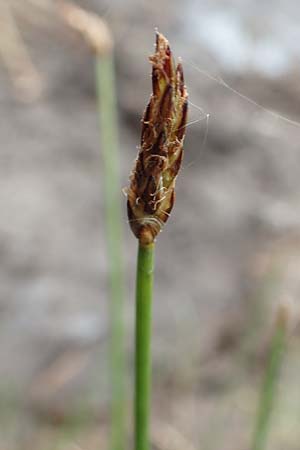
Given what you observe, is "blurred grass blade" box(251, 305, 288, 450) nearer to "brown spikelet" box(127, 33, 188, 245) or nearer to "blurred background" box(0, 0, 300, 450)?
"brown spikelet" box(127, 33, 188, 245)

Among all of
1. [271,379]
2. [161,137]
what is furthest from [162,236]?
[161,137]

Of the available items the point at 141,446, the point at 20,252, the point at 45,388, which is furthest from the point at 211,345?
the point at 141,446

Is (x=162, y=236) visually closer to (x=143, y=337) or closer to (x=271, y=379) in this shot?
(x=271, y=379)

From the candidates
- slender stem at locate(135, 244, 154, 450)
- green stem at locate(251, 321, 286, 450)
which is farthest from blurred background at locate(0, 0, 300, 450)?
slender stem at locate(135, 244, 154, 450)

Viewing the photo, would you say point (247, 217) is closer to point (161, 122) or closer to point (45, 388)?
point (45, 388)

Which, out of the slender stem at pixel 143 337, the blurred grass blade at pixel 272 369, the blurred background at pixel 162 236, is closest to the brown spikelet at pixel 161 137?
the slender stem at pixel 143 337

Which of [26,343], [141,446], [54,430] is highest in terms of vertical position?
[26,343]
